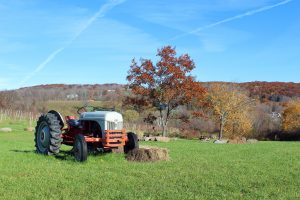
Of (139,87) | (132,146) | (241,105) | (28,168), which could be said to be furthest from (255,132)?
(28,168)

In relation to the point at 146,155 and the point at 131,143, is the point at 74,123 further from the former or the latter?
the point at 146,155

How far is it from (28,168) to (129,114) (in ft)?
173

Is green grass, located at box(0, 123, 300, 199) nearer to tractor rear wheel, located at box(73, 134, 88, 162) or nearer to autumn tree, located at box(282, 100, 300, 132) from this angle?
tractor rear wheel, located at box(73, 134, 88, 162)

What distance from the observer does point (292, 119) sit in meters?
62.6

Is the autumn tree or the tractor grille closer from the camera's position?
the tractor grille

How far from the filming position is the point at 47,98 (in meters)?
113

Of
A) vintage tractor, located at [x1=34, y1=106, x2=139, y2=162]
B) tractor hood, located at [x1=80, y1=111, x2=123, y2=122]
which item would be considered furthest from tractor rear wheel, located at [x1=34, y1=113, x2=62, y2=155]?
tractor hood, located at [x1=80, y1=111, x2=123, y2=122]

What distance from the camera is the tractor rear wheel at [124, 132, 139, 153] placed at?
13.8 meters

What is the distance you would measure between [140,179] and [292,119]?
→ 2272 inches

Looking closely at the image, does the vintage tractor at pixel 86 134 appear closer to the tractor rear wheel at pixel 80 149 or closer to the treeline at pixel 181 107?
the tractor rear wheel at pixel 80 149

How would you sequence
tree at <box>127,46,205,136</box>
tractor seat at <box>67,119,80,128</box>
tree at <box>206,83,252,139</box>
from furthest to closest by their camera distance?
tree at <box>206,83,252,139</box> → tree at <box>127,46,205,136</box> → tractor seat at <box>67,119,80,128</box>

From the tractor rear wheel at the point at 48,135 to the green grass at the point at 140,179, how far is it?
0.65 metres

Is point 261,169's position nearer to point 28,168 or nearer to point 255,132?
point 28,168

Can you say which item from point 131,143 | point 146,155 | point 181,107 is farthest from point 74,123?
point 181,107
